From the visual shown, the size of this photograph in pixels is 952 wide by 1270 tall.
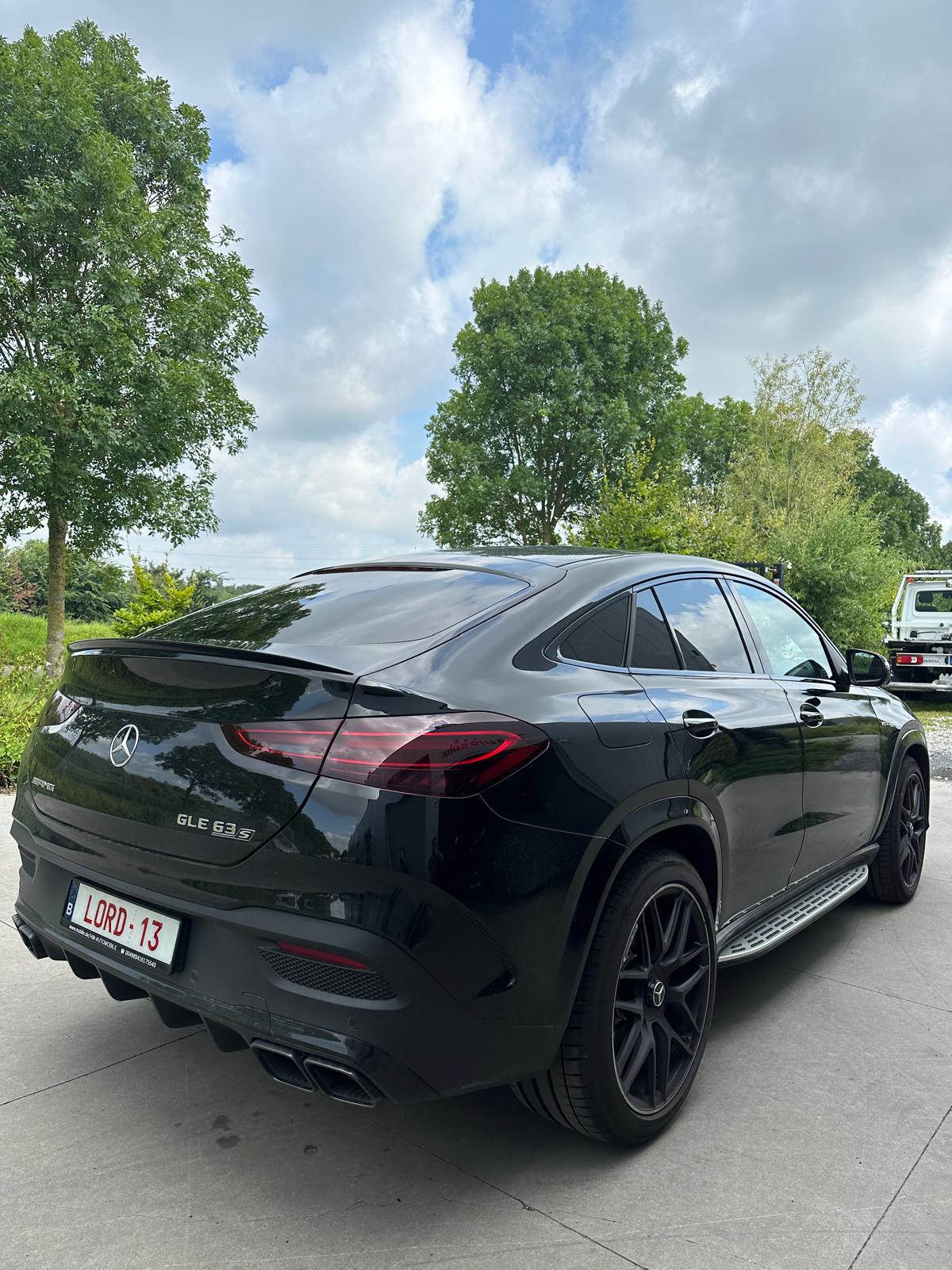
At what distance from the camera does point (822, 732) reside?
3.64m

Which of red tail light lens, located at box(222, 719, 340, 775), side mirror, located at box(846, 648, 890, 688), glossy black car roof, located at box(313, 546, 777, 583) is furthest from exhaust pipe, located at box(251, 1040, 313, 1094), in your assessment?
side mirror, located at box(846, 648, 890, 688)

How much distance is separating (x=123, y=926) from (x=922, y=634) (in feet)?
54.3

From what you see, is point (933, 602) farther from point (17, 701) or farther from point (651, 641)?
point (651, 641)

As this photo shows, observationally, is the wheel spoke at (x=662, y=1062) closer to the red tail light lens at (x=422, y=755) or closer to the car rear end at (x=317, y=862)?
the car rear end at (x=317, y=862)

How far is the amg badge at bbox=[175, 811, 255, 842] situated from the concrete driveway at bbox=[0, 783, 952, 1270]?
92 cm

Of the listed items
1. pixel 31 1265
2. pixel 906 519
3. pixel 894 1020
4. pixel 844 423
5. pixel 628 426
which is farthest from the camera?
pixel 906 519

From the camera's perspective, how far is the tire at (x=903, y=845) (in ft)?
14.9

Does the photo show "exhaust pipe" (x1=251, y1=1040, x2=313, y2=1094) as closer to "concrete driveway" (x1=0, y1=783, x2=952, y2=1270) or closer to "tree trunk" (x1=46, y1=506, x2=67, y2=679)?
"concrete driveway" (x1=0, y1=783, x2=952, y2=1270)

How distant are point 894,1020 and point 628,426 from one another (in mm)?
28106

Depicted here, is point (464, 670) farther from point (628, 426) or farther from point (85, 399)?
point (628, 426)

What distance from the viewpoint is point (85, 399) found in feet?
50.3

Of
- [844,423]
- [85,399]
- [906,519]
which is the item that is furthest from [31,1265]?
[906,519]

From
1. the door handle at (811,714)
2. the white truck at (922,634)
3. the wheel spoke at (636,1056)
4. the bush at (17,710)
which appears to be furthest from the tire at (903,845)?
the white truck at (922,634)

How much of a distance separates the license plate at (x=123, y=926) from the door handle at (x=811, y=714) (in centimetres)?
239
